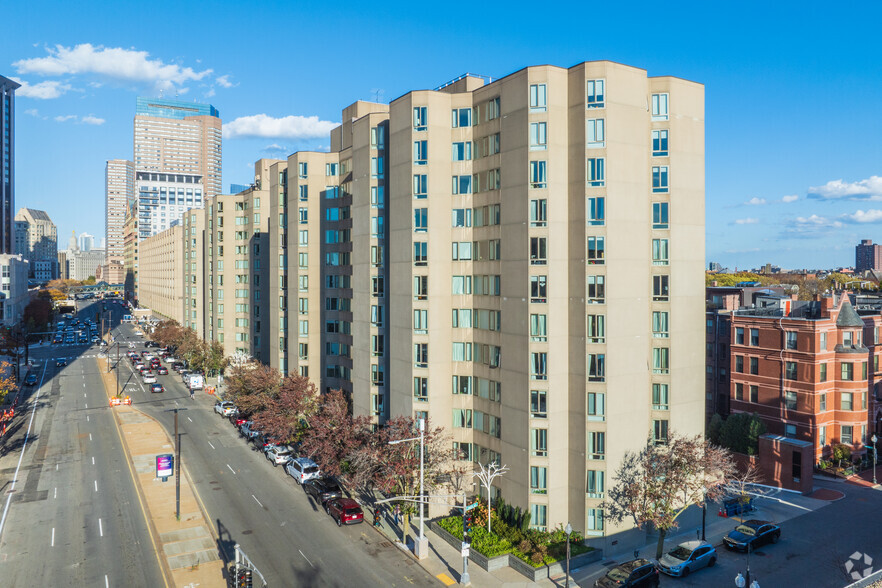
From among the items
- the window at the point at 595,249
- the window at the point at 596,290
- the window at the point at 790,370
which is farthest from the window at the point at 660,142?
the window at the point at 790,370

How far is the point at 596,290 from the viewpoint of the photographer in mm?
39750

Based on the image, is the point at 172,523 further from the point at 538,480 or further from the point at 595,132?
the point at 595,132

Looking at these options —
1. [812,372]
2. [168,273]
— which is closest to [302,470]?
[812,372]

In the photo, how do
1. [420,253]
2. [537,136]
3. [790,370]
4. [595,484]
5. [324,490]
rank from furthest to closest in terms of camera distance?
[790,370], [324,490], [420,253], [537,136], [595,484]

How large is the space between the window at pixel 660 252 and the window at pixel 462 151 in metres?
15.7

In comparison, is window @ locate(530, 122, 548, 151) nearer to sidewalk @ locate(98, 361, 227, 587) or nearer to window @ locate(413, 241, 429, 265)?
window @ locate(413, 241, 429, 265)

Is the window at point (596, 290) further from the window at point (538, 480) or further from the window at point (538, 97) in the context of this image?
the window at point (538, 97)

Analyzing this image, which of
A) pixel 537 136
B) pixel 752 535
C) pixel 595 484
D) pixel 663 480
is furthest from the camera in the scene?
pixel 537 136

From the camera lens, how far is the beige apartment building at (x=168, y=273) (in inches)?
5940

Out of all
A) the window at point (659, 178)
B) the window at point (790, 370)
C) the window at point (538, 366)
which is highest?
the window at point (659, 178)

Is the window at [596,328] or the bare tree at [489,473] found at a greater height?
the window at [596,328]

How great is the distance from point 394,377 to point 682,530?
25036 millimetres

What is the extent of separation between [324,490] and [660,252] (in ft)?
105

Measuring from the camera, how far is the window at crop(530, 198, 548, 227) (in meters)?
40.5
